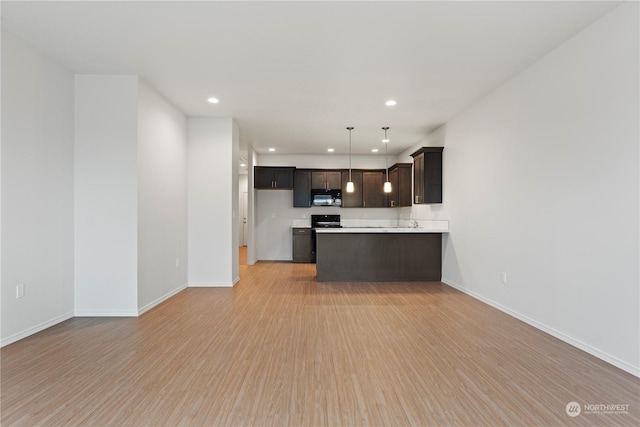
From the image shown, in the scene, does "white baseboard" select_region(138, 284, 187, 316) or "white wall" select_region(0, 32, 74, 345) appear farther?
"white baseboard" select_region(138, 284, 187, 316)

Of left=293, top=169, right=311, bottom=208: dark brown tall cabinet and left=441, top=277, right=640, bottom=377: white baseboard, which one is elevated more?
left=293, top=169, right=311, bottom=208: dark brown tall cabinet

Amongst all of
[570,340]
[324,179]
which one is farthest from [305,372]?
[324,179]

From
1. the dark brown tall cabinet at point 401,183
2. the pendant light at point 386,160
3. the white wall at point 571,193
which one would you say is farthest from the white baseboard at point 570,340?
the dark brown tall cabinet at point 401,183

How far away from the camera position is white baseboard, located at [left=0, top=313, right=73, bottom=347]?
9.59 ft

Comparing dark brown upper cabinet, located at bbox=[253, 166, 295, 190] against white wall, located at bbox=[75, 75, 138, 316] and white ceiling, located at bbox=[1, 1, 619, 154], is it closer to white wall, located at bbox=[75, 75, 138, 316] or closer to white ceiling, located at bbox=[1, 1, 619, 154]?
white ceiling, located at bbox=[1, 1, 619, 154]

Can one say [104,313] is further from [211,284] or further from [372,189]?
[372,189]

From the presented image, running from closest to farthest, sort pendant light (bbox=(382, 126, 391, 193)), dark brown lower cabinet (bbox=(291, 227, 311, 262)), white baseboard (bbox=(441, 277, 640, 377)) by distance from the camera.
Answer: white baseboard (bbox=(441, 277, 640, 377)) < pendant light (bbox=(382, 126, 391, 193)) < dark brown lower cabinet (bbox=(291, 227, 311, 262))

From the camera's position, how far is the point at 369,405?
2.00 m

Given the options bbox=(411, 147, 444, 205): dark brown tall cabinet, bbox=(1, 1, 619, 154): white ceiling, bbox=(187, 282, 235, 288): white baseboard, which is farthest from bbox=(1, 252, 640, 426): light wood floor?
bbox=(1, 1, 619, 154): white ceiling

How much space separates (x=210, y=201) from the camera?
5.32 metres

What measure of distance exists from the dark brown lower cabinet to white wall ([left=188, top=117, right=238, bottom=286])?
3.02 metres

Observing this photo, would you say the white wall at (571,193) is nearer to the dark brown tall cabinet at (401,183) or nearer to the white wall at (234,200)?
the dark brown tall cabinet at (401,183)

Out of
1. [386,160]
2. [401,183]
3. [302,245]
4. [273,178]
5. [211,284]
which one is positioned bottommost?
[211,284]

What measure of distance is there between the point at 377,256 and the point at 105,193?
4.17 meters
